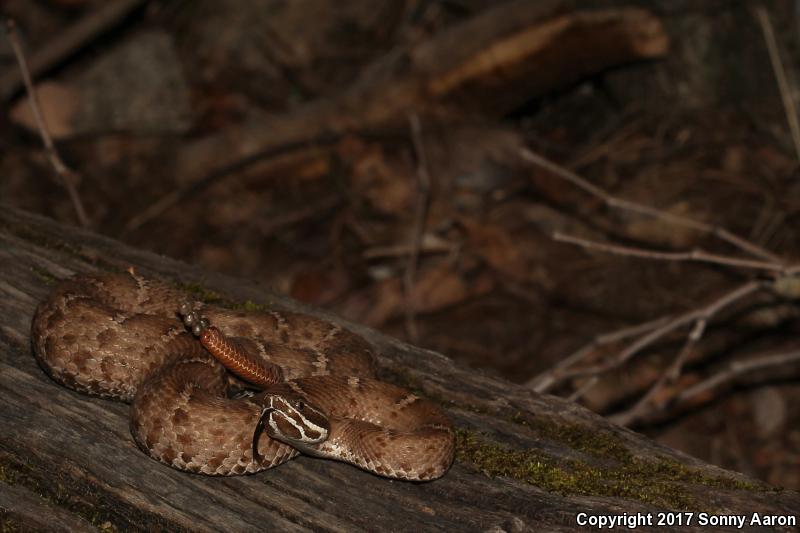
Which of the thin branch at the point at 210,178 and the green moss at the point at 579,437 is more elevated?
the thin branch at the point at 210,178

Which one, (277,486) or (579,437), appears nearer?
(277,486)

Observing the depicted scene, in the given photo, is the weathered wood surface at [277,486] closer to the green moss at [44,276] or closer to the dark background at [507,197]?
the green moss at [44,276]

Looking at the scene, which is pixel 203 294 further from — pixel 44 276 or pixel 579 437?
pixel 579 437

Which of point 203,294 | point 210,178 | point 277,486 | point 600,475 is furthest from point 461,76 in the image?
point 277,486

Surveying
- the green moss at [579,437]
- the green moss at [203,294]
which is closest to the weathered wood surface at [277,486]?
the green moss at [579,437]

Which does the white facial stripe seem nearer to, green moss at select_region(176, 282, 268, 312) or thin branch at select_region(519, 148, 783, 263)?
green moss at select_region(176, 282, 268, 312)

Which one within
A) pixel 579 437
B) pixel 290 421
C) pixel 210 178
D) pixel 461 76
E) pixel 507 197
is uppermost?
pixel 461 76

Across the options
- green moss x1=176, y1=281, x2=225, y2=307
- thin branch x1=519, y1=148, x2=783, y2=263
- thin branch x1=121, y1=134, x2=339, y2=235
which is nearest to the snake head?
green moss x1=176, y1=281, x2=225, y2=307
